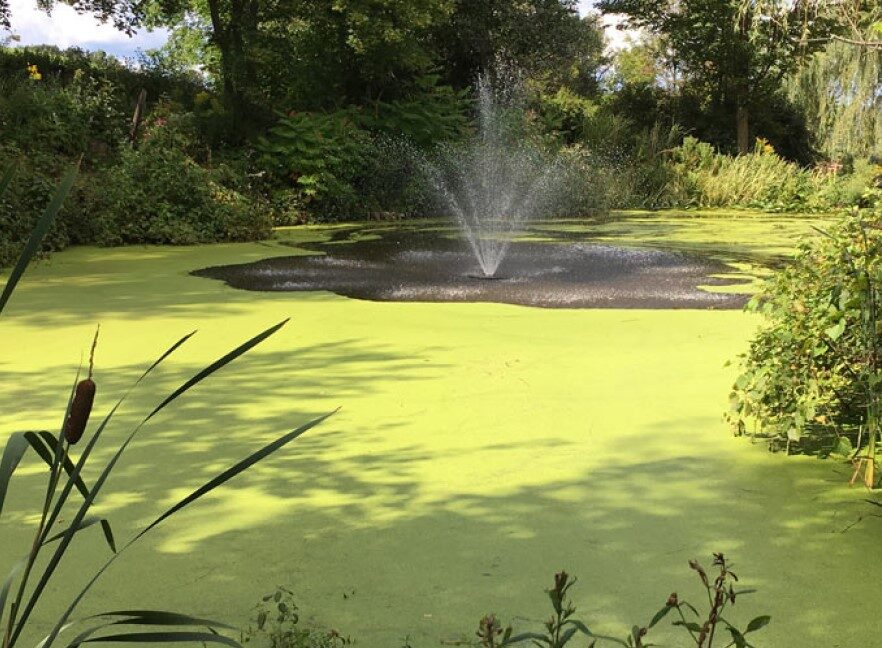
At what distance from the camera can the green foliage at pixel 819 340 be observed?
10.2 feet

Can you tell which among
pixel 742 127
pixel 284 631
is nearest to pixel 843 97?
pixel 742 127

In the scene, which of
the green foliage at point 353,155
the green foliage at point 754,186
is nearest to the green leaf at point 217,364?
the green foliage at point 353,155

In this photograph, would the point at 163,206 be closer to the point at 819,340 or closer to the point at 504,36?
the point at 819,340

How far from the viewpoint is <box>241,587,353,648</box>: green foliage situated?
2016mm

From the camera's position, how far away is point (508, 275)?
25.7ft

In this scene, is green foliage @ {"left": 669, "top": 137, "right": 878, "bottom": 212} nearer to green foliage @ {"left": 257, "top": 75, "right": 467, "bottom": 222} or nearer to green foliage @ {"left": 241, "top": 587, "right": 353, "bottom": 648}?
green foliage @ {"left": 257, "top": 75, "right": 467, "bottom": 222}

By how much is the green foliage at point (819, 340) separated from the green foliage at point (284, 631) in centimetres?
173

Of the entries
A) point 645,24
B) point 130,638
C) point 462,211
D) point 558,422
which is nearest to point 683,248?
point 462,211

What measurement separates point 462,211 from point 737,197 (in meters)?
5.03

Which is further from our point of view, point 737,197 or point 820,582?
point 737,197

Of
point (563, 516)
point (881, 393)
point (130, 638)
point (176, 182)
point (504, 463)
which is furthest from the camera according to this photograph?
Answer: point (176, 182)

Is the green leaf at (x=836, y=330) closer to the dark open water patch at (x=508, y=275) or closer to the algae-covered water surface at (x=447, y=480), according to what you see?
the algae-covered water surface at (x=447, y=480)

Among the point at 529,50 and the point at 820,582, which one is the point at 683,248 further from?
the point at 529,50

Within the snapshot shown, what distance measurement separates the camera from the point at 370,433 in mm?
3539
